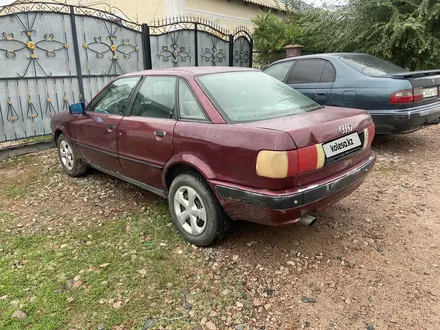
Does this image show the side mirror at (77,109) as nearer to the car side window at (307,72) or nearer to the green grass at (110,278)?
the green grass at (110,278)

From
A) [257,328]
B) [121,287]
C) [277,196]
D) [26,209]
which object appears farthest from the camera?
[26,209]

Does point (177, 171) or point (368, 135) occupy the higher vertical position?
point (368, 135)

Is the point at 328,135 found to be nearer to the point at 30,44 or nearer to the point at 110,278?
the point at 110,278

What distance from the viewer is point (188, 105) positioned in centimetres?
302

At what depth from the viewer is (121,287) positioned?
2.57 meters

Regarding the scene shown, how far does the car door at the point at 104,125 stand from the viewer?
374 centimetres

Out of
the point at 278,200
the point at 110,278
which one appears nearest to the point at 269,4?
the point at 278,200

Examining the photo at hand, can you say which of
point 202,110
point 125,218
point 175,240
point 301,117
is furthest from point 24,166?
point 301,117

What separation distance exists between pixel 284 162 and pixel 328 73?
390cm

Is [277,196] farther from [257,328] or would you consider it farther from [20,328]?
[20,328]

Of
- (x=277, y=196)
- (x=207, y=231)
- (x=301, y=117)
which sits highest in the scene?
(x=301, y=117)

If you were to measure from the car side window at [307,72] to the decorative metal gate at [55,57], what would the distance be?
3.46m

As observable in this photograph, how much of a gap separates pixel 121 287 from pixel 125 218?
117 centimetres

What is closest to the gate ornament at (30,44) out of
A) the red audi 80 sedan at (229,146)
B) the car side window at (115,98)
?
the car side window at (115,98)
